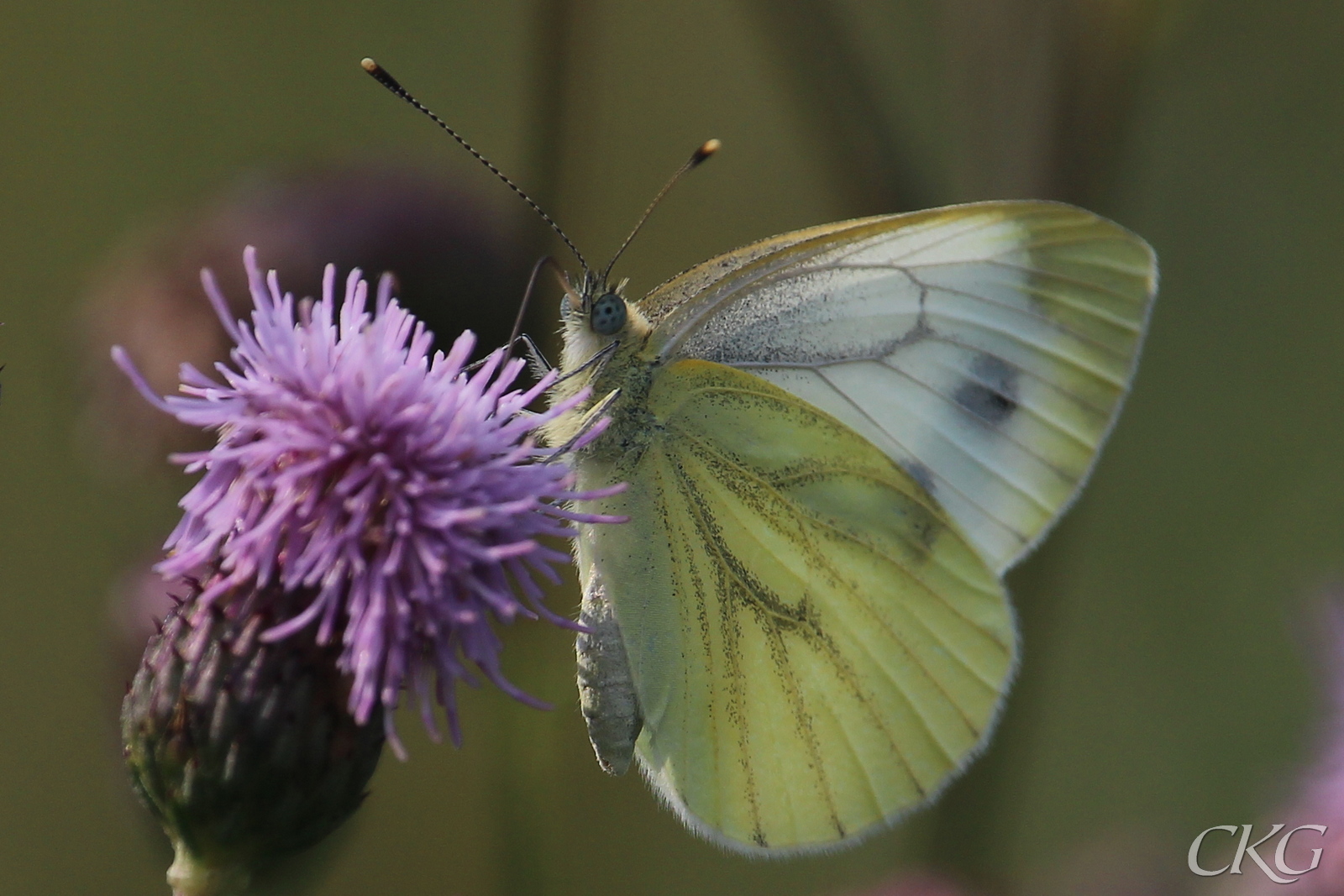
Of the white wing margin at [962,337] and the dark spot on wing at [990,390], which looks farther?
the dark spot on wing at [990,390]

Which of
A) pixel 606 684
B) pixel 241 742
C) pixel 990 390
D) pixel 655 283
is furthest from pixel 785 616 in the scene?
pixel 655 283

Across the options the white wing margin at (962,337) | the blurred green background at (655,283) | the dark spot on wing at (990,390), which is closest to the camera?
the white wing margin at (962,337)

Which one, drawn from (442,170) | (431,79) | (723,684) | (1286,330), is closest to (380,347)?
(723,684)

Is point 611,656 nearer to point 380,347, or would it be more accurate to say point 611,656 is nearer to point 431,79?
point 380,347

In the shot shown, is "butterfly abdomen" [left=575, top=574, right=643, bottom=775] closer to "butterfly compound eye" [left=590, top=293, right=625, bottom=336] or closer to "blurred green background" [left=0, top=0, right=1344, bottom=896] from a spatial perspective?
"butterfly compound eye" [left=590, top=293, right=625, bottom=336]

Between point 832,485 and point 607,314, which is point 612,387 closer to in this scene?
point 607,314

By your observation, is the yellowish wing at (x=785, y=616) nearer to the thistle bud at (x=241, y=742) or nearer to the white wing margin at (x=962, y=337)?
the white wing margin at (x=962, y=337)

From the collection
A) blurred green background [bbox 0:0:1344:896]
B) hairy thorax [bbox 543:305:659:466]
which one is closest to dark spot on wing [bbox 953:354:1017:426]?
hairy thorax [bbox 543:305:659:466]

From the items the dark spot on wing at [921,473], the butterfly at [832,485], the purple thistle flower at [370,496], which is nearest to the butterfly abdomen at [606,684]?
the butterfly at [832,485]
